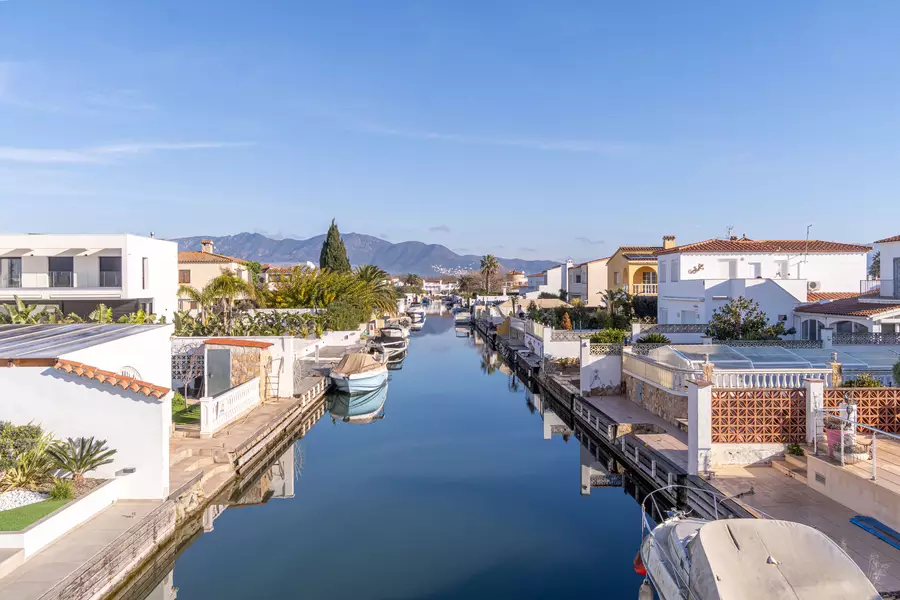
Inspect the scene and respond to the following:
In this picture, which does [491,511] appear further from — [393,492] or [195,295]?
[195,295]

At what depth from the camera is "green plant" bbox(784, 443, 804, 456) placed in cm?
1339

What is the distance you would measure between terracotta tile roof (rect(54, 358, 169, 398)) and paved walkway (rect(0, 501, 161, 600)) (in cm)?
197

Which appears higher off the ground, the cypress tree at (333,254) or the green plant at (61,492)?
the cypress tree at (333,254)

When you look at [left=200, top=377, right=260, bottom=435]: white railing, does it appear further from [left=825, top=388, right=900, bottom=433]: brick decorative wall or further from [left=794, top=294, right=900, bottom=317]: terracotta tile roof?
[left=794, top=294, right=900, bottom=317]: terracotta tile roof

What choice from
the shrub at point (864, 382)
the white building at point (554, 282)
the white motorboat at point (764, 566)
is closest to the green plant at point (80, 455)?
the white motorboat at point (764, 566)

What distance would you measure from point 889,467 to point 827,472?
104cm

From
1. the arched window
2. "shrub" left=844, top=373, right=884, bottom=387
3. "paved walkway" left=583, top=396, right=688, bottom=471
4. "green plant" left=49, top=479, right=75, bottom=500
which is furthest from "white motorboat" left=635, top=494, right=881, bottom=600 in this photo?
the arched window

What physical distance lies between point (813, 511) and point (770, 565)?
13.8 feet

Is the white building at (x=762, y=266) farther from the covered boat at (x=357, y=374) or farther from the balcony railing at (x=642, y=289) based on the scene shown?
the covered boat at (x=357, y=374)

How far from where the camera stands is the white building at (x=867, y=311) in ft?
74.8

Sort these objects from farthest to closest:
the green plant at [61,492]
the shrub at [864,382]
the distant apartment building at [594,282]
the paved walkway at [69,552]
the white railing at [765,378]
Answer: the distant apartment building at [594,282] < the shrub at [864,382] < the white railing at [765,378] < the green plant at [61,492] < the paved walkway at [69,552]

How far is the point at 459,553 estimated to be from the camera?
1254cm

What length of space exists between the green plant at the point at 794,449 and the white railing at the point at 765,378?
1.28m

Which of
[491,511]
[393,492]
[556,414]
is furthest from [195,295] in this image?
[491,511]
